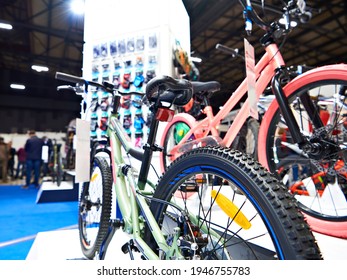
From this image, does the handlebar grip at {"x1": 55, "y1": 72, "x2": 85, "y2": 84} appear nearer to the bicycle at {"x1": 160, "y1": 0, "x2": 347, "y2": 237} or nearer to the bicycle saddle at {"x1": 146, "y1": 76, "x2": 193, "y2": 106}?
the bicycle saddle at {"x1": 146, "y1": 76, "x2": 193, "y2": 106}

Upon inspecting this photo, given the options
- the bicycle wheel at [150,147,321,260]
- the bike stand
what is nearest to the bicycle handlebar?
the bicycle wheel at [150,147,321,260]

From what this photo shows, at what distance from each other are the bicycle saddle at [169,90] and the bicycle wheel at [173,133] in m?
1.03

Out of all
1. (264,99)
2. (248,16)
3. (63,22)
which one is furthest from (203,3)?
(63,22)

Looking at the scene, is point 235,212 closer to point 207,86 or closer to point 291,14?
point 291,14

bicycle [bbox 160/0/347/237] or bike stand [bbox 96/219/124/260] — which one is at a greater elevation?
bicycle [bbox 160/0/347/237]

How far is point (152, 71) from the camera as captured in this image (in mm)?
2625

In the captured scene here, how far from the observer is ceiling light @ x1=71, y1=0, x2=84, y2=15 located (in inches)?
209

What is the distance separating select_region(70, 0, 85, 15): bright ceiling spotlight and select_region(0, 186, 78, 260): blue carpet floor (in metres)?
4.08

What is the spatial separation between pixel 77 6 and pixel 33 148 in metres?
3.63

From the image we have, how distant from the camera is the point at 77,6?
5535 millimetres

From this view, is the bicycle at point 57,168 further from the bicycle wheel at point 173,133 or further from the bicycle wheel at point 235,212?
the bicycle wheel at point 235,212

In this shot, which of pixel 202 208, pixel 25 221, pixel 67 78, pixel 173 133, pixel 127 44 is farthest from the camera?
pixel 25 221

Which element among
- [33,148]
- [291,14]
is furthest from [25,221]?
[33,148]

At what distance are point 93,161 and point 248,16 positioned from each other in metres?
1.30
